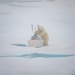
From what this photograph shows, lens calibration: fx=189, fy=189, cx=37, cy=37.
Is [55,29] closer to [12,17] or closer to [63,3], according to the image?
[63,3]

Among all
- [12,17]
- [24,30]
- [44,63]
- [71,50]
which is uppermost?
[12,17]

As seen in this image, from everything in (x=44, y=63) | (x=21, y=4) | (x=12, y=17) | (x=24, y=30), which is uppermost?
(x=21, y=4)

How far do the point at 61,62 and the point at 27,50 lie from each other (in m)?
0.41

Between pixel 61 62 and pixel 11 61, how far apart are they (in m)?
0.56

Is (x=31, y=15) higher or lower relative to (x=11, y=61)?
higher

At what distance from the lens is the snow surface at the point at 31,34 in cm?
210

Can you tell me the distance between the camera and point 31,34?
86.2 inches

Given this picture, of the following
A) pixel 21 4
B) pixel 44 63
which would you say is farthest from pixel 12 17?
pixel 44 63

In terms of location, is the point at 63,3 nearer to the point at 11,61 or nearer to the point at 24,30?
the point at 24,30

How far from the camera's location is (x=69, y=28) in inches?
86.4

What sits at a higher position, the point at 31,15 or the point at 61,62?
the point at 31,15

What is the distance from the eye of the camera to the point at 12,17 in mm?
2205

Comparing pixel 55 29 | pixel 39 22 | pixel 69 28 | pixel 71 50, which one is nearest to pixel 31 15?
pixel 39 22

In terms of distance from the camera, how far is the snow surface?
210 cm
